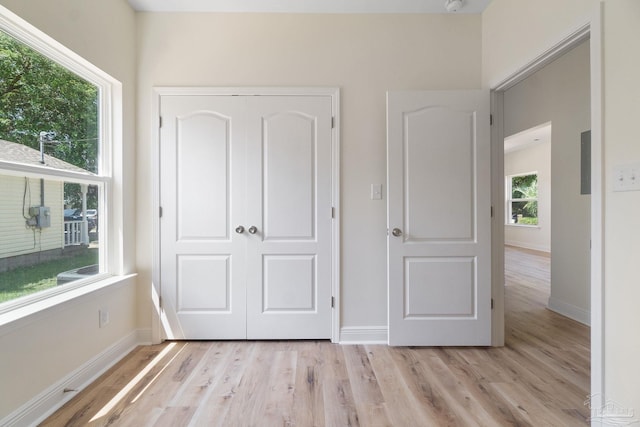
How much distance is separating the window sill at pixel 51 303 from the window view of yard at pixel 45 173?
0.26 ft

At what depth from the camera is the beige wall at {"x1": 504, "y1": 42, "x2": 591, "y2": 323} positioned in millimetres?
A: 3053

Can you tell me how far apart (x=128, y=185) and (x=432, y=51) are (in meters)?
2.72

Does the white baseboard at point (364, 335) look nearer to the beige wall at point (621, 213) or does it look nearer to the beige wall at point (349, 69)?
the beige wall at point (349, 69)

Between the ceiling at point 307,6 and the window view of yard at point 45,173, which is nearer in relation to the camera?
the window view of yard at point 45,173

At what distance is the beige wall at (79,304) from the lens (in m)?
1.49

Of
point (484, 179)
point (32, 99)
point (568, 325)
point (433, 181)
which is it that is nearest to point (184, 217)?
point (32, 99)

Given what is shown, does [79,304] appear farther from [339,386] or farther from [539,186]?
[539,186]

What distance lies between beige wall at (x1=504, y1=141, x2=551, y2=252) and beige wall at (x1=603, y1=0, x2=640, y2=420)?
7095 millimetres

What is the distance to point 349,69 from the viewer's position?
247 cm

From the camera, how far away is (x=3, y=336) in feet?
4.62

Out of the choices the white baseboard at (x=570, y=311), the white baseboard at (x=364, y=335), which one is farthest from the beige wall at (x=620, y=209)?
the white baseboard at (x=570, y=311)

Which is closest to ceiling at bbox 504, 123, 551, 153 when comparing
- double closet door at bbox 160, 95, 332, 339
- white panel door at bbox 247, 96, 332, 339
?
white panel door at bbox 247, 96, 332, 339

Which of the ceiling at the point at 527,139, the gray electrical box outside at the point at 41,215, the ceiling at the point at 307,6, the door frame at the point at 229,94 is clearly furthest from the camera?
the ceiling at the point at 527,139

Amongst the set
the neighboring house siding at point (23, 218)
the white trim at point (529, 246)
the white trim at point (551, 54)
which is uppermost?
the white trim at point (551, 54)
